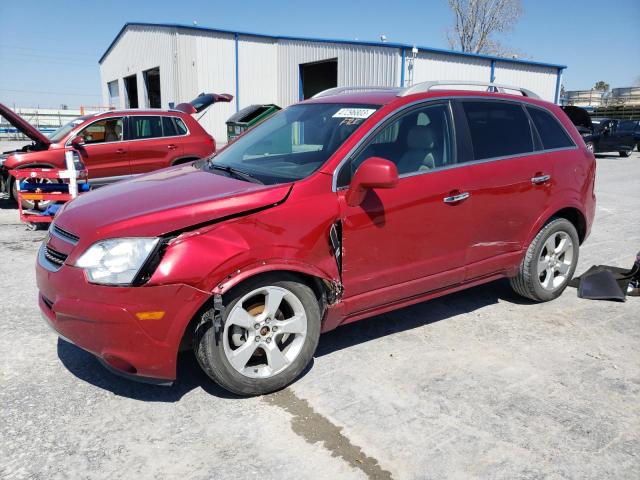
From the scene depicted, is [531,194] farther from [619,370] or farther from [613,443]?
[613,443]

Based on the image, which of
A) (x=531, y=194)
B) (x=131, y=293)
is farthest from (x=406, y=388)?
(x=531, y=194)

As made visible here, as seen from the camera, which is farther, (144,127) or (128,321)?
(144,127)

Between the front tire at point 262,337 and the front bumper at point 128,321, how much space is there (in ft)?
0.54

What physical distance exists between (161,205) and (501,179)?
8.18 ft

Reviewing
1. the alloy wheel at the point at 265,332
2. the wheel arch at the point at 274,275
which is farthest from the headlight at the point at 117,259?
the alloy wheel at the point at 265,332

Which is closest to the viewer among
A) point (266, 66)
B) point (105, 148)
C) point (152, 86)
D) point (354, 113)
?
point (354, 113)

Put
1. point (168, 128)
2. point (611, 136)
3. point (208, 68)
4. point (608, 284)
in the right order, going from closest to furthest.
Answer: point (608, 284) < point (168, 128) < point (611, 136) < point (208, 68)

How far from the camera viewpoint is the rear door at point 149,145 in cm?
952

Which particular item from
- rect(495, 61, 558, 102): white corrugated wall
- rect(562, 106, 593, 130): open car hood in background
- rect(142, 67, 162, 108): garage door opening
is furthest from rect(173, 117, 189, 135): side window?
rect(142, 67, 162, 108): garage door opening

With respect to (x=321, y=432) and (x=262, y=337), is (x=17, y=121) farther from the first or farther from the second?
(x=321, y=432)

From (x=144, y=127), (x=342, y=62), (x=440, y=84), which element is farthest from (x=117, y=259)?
(x=342, y=62)

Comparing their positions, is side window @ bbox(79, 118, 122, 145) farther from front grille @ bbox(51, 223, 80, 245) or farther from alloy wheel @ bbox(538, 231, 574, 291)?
alloy wheel @ bbox(538, 231, 574, 291)

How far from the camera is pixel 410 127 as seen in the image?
3.72 m

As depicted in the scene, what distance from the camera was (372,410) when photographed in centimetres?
298
